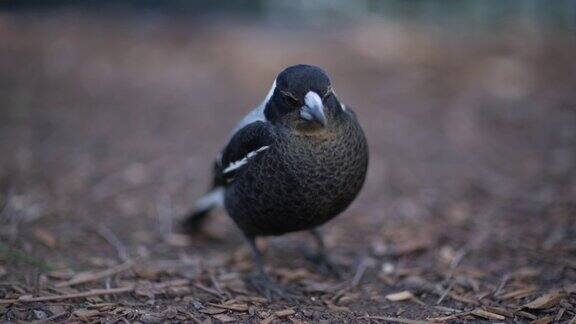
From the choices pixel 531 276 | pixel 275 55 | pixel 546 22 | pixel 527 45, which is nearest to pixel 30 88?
pixel 275 55

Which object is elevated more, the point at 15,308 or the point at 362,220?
the point at 15,308

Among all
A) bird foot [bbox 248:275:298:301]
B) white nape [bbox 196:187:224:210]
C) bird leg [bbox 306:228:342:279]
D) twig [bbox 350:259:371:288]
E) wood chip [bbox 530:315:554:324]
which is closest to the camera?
wood chip [bbox 530:315:554:324]

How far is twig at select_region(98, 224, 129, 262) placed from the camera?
424 centimetres

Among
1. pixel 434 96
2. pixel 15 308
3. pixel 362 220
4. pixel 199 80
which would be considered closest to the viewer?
pixel 15 308

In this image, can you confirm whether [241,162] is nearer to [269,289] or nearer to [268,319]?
[269,289]

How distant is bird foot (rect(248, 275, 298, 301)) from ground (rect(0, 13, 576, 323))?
0.06 meters

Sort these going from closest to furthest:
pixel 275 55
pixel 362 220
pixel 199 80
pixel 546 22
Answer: pixel 362 220, pixel 199 80, pixel 275 55, pixel 546 22

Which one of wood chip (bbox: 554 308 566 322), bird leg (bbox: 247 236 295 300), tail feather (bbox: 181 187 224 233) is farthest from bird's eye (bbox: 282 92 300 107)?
wood chip (bbox: 554 308 566 322)

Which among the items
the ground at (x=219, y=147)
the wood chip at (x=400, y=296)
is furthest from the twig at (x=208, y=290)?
the wood chip at (x=400, y=296)

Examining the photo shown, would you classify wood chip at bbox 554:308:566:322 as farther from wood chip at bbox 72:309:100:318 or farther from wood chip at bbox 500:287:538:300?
wood chip at bbox 72:309:100:318

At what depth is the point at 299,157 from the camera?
3393 millimetres

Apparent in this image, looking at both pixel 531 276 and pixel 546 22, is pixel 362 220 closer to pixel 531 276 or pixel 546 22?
pixel 531 276

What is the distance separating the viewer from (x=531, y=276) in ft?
12.4

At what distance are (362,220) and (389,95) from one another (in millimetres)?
3383
